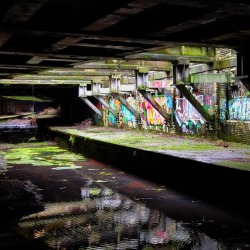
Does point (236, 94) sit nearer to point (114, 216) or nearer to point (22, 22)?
point (114, 216)

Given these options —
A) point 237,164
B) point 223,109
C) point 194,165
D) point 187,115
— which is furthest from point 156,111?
point 237,164

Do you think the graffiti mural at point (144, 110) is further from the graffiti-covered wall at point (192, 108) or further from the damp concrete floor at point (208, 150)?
the damp concrete floor at point (208, 150)

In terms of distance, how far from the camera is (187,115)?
13.9m

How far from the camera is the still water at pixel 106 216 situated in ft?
18.8

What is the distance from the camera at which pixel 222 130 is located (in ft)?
39.5

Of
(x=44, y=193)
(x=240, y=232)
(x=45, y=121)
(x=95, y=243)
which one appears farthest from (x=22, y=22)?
(x=45, y=121)

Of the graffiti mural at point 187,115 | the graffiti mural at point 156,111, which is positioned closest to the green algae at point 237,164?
the graffiti mural at point 187,115

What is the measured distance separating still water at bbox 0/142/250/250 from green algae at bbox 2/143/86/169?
238 centimetres

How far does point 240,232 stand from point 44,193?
4.98 metres

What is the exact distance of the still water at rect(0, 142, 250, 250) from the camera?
573cm

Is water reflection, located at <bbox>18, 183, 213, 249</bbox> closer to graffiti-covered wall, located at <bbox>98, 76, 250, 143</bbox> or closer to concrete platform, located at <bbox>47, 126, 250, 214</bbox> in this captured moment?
concrete platform, located at <bbox>47, 126, 250, 214</bbox>

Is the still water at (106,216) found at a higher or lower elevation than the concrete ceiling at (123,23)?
lower

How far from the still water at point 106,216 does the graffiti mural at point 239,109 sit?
349cm

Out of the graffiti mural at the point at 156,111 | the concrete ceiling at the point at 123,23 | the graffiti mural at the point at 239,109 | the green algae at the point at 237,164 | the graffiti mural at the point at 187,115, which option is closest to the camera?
the concrete ceiling at the point at 123,23
